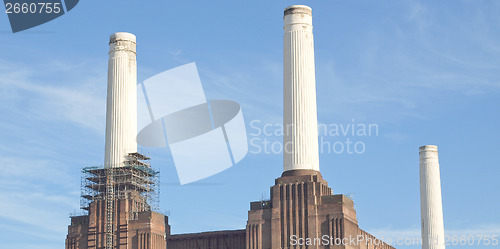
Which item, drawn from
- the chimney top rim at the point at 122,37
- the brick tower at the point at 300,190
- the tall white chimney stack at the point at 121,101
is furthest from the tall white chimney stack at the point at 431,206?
the chimney top rim at the point at 122,37

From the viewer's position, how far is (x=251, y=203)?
118438 millimetres

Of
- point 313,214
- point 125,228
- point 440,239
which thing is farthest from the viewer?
point 440,239

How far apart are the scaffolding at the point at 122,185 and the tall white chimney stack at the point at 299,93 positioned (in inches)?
859

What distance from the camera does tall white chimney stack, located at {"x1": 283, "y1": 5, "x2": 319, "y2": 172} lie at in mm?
117562

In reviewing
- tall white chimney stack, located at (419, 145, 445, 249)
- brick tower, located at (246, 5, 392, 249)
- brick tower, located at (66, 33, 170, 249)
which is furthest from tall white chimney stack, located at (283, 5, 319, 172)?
tall white chimney stack, located at (419, 145, 445, 249)

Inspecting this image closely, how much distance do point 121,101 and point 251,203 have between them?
25.6 m

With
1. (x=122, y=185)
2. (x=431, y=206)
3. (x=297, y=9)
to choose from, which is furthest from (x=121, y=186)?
(x=431, y=206)

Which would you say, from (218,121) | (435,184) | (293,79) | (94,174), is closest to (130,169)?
(94,174)

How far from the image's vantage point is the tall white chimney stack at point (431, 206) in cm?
15588

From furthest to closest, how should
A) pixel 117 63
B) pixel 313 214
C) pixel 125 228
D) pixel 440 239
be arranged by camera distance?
pixel 440 239 → pixel 117 63 → pixel 125 228 → pixel 313 214

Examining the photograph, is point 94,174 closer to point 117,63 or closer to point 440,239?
point 117,63

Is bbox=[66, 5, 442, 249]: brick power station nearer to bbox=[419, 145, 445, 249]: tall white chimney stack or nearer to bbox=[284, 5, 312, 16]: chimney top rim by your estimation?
bbox=[284, 5, 312, 16]: chimney top rim

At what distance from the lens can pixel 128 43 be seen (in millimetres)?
130750

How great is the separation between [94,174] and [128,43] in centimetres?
2014
